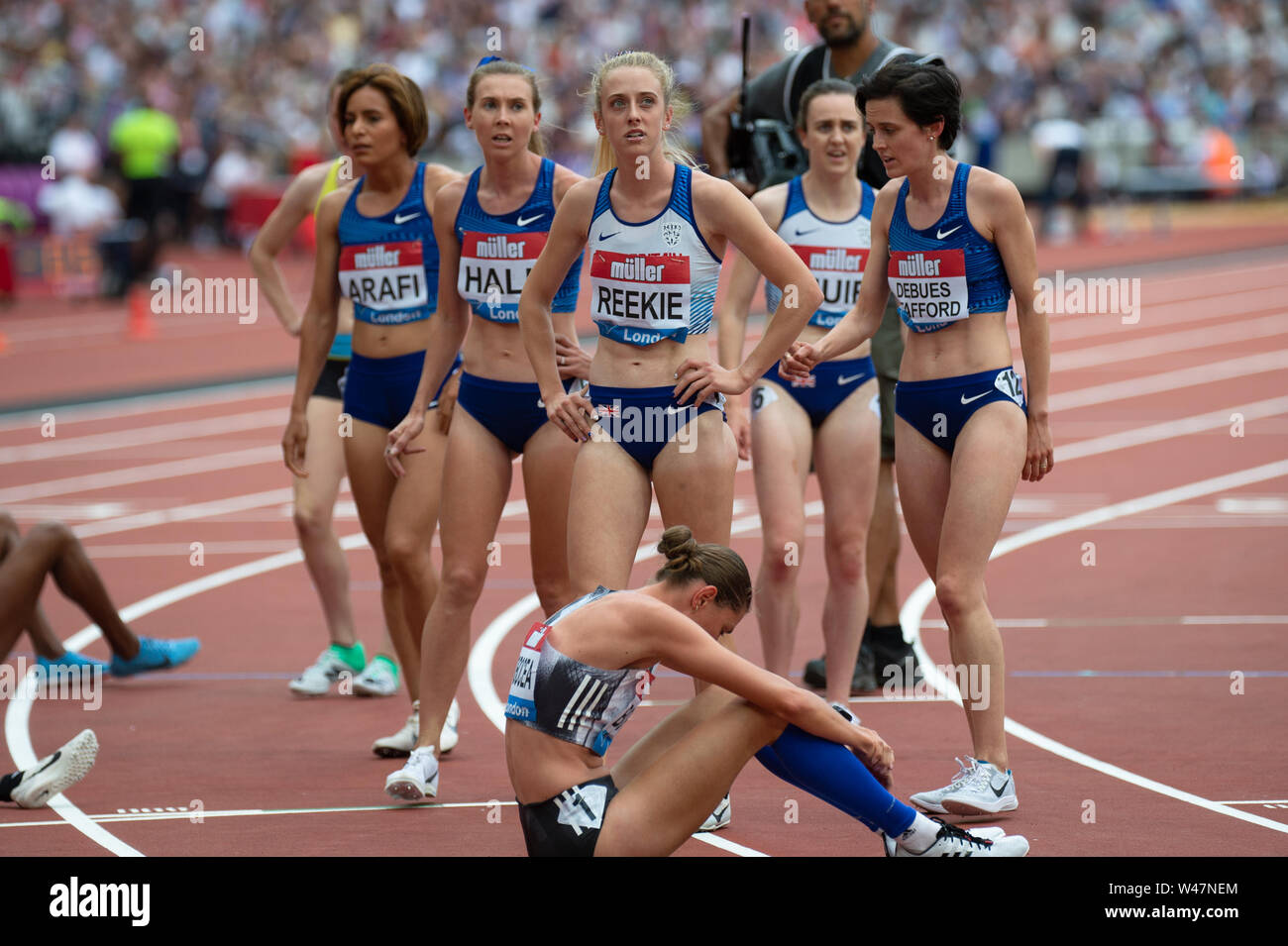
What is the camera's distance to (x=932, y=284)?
6.09 meters

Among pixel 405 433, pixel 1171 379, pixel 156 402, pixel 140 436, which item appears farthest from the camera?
pixel 1171 379

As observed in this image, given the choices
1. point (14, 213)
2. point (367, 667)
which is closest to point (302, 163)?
point (14, 213)

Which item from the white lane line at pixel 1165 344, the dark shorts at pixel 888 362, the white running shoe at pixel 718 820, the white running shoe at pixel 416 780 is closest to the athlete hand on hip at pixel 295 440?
the white running shoe at pixel 416 780

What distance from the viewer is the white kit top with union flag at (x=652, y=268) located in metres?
5.84

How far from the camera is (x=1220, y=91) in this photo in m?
34.4

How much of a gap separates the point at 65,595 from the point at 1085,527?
6.27 metres

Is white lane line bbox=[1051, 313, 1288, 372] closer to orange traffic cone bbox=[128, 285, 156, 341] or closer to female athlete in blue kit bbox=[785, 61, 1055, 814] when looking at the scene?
orange traffic cone bbox=[128, 285, 156, 341]

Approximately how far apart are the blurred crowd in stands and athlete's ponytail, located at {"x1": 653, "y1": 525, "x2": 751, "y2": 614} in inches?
895

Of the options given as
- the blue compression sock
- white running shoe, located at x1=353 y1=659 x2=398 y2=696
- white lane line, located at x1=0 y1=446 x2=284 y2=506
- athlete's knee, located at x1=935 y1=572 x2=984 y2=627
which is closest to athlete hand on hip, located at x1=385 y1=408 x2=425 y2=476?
white running shoe, located at x1=353 y1=659 x2=398 y2=696

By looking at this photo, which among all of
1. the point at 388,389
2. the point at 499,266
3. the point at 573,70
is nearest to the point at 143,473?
the point at 388,389

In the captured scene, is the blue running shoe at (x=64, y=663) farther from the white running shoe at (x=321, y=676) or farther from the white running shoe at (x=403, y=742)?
the white running shoe at (x=403, y=742)

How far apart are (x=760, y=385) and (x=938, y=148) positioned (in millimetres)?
1487

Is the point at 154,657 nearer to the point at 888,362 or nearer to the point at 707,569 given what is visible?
the point at 888,362
